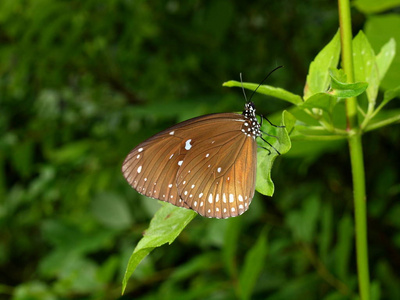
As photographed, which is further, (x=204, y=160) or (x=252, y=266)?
(x=252, y=266)

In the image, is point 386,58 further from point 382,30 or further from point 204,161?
point 382,30

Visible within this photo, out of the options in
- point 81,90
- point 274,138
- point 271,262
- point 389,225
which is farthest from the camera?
point 81,90

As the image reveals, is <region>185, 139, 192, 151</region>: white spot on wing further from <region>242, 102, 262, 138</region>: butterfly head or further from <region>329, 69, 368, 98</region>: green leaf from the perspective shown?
<region>329, 69, 368, 98</region>: green leaf

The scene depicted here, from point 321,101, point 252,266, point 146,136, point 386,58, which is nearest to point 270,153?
point 321,101

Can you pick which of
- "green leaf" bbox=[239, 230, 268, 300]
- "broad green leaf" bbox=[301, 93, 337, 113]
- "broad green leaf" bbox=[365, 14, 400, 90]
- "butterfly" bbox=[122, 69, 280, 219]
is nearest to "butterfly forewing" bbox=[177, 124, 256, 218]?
"butterfly" bbox=[122, 69, 280, 219]

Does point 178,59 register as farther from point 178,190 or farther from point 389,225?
point 178,190

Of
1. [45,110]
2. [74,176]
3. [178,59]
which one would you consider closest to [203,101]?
[178,59]

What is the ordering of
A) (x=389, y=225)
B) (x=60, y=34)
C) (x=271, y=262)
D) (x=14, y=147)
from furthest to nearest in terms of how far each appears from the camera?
(x=60, y=34), (x=14, y=147), (x=389, y=225), (x=271, y=262)

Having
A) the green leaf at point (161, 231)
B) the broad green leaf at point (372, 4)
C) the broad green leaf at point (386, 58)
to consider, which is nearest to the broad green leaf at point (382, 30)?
the broad green leaf at point (372, 4)
